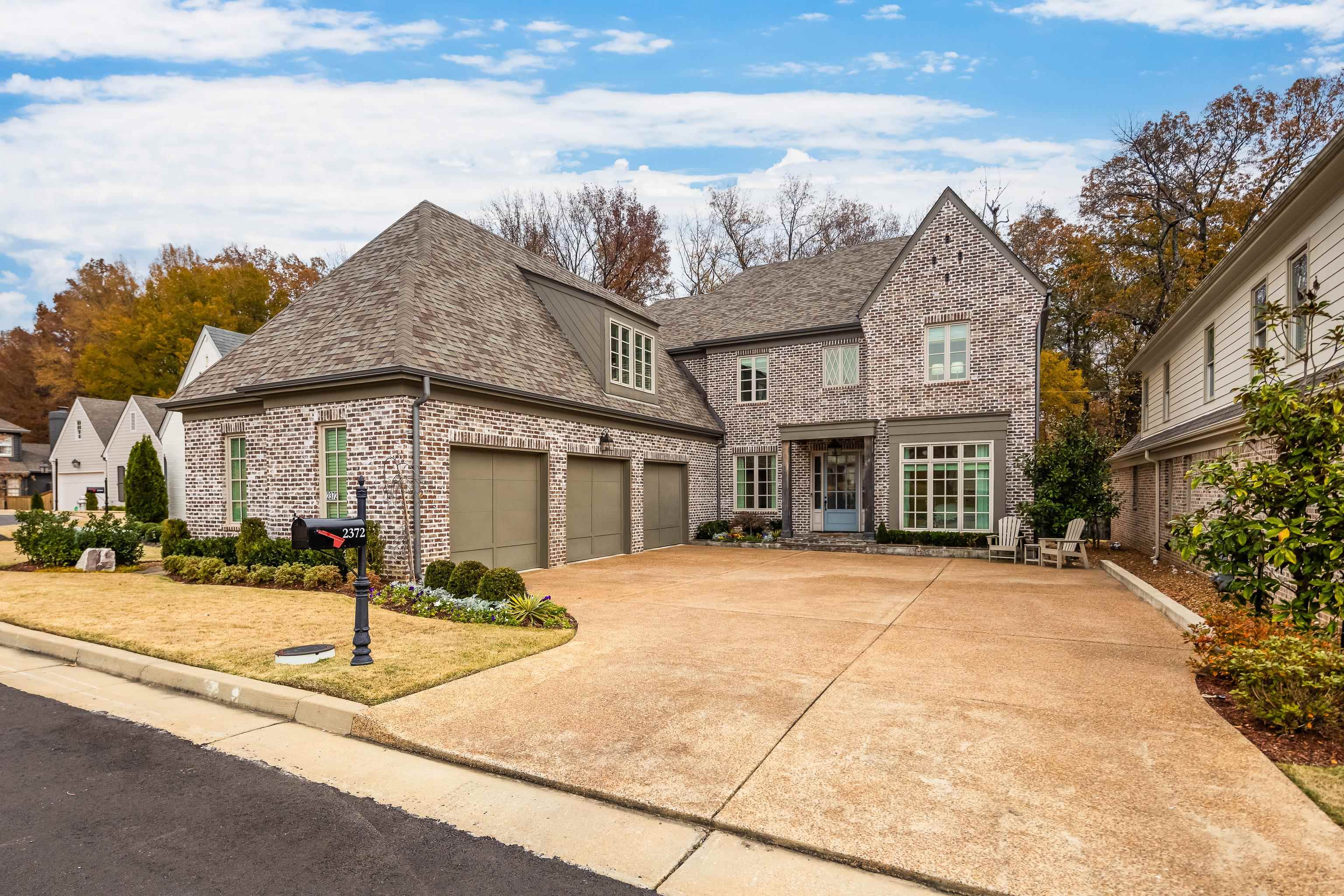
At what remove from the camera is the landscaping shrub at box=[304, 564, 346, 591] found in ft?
35.3

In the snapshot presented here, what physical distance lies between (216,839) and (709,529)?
16.5m

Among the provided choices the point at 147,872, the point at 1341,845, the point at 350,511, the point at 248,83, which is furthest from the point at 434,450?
the point at 1341,845

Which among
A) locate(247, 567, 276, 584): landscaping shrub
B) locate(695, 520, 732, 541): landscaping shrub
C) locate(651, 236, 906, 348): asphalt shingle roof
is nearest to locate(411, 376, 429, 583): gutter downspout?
locate(247, 567, 276, 584): landscaping shrub

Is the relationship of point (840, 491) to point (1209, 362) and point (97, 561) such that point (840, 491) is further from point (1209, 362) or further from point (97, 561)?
point (97, 561)

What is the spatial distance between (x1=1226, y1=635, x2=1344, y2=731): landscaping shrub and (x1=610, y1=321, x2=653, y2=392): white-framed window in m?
13.0

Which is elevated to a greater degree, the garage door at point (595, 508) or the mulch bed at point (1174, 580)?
the garage door at point (595, 508)

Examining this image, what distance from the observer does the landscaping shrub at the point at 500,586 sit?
880cm

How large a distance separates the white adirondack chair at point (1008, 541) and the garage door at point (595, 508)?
8.72m

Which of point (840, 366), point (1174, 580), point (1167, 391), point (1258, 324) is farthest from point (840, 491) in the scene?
point (1258, 324)

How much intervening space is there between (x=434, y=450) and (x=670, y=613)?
4.85 meters

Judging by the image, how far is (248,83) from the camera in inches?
457

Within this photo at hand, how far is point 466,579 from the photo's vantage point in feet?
30.2

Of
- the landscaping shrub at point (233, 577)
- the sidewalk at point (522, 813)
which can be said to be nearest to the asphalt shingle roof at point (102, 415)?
the landscaping shrub at point (233, 577)

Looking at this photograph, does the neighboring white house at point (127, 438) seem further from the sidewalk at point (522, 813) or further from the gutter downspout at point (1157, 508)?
the gutter downspout at point (1157, 508)
